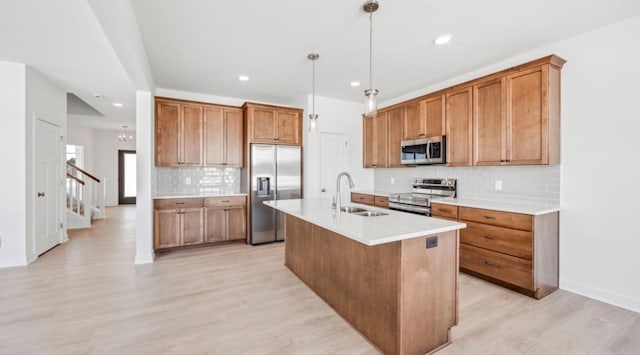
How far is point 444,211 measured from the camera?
3.48m

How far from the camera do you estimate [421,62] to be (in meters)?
3.47

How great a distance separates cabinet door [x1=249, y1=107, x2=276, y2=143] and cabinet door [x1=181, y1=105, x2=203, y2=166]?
2.83ft

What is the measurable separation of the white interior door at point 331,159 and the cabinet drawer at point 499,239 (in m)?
2.53

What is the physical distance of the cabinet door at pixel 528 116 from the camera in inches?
111

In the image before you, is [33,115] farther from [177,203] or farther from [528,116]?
[528,116]

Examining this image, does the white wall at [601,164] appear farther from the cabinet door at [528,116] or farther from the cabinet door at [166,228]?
the cabinet door at [166,228]

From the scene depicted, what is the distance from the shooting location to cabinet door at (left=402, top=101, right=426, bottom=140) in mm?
4164

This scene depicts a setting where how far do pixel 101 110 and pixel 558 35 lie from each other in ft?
26.5

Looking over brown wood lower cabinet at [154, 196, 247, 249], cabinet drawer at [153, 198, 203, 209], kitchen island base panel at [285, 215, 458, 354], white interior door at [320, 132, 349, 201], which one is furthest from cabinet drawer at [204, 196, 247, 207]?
kitchen island base panel at [285, 215, 458, 354]

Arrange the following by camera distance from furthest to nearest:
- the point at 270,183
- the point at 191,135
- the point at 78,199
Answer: the point at 78,199 → the point at 270,183 → the point at 191,135

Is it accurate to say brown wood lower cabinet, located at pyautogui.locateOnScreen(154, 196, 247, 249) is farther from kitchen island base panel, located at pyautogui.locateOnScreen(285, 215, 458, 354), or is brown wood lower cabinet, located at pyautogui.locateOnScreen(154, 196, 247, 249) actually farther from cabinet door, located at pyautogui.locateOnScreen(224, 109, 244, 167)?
kitchen island base panel, located at pyautogui.locateOnScreen(285, 215, 458, 354)

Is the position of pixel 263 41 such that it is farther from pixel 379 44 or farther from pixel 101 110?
pixel 101 110

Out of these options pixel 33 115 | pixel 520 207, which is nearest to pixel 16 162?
pixel 33 115

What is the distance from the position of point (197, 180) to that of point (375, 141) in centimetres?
330
